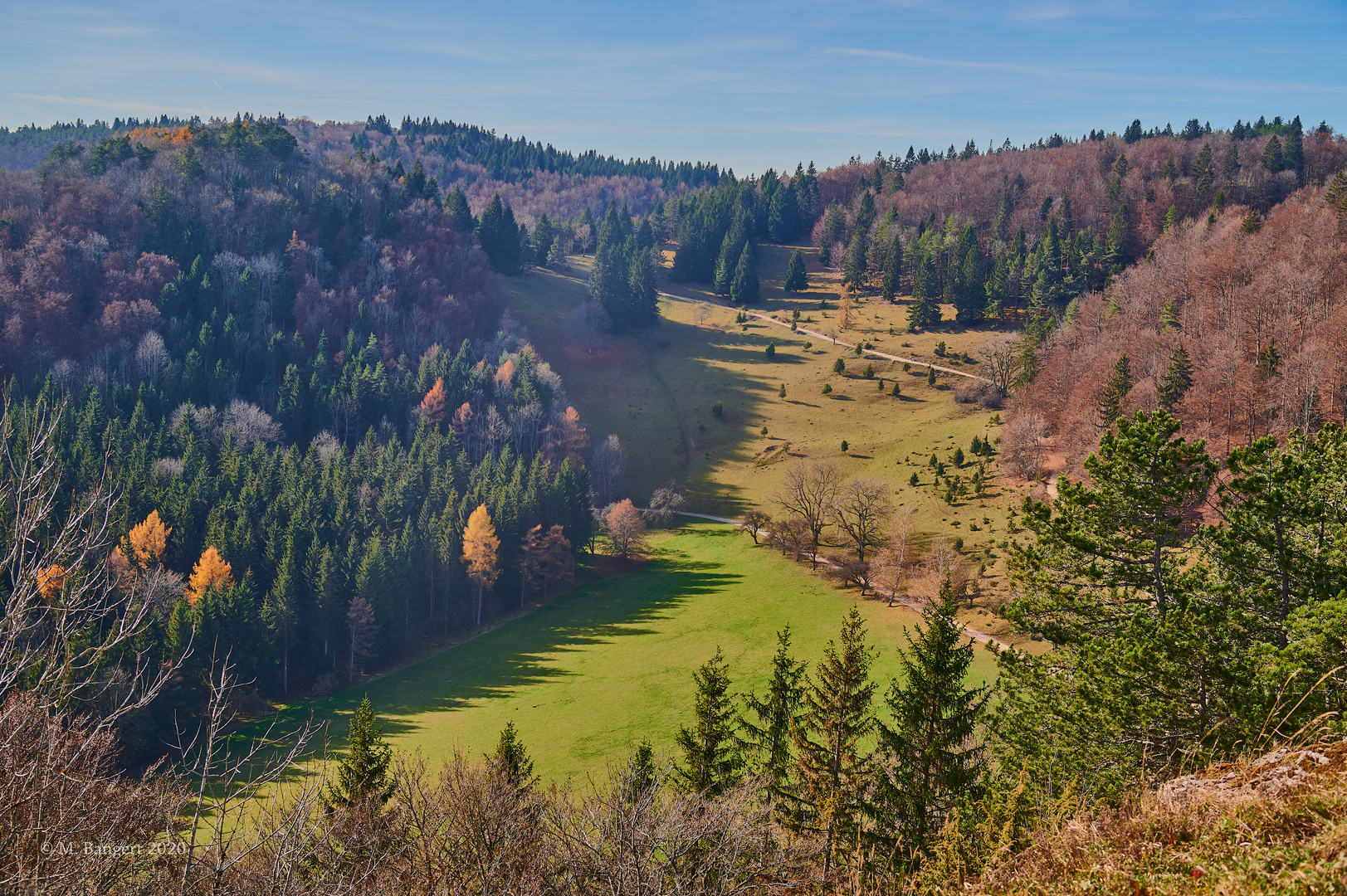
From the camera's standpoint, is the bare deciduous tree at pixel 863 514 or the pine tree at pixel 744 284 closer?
the bare deciduous tree at pixel 863 514

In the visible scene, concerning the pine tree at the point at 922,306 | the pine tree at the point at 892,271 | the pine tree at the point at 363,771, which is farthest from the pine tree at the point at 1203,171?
the pine tree at the point at 363,771

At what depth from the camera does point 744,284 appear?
148 meters

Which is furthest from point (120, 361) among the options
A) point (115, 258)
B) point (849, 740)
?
point (849, 740)

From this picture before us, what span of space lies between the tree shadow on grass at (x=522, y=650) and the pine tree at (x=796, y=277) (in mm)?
81804

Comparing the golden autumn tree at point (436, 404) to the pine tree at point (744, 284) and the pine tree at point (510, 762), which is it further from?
the pine tree at point (510, 762)

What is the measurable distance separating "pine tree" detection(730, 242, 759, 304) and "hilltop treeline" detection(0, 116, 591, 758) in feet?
145

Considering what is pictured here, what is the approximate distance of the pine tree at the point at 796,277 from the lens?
149875mm

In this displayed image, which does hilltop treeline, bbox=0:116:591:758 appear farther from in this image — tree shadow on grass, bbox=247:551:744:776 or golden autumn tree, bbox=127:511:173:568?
tree shadow on grass, bbox=247:551:744:776

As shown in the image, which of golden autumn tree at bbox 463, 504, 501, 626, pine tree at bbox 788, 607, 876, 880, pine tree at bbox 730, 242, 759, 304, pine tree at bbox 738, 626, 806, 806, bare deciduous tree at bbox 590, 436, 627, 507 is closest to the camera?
pine tree at bbox 788, 607, 876, 880

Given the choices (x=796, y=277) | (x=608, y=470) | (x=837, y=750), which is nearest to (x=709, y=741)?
(x=837, y=750)

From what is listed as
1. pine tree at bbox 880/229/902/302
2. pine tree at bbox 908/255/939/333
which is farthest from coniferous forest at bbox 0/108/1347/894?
pine tree at bbox 880/229/902/302

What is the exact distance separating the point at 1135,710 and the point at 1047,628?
3.75 meters

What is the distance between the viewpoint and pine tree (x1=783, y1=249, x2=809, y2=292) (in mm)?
149875

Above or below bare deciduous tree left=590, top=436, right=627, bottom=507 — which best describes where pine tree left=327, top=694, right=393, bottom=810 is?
above
